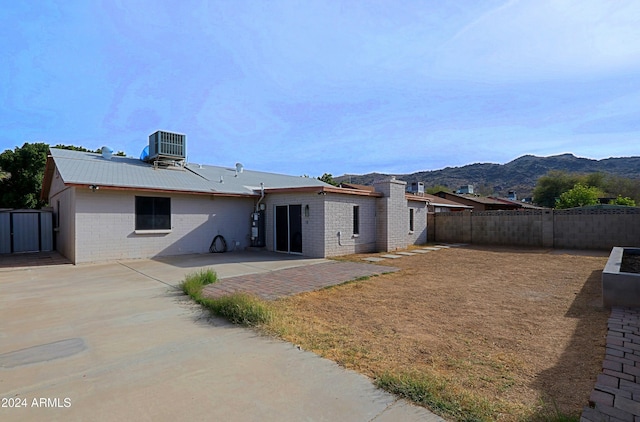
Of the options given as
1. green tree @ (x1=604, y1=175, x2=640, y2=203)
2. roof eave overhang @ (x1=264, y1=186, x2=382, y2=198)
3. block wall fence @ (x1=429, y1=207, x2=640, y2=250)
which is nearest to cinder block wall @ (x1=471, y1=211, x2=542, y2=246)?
block wall fence @ (x1=429, y1=207, x2=640, y2=250)

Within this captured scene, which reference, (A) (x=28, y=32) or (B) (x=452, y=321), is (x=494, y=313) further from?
(A) (x=28, y=32)

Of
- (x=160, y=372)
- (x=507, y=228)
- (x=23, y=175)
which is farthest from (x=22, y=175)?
(x=507, y=228)

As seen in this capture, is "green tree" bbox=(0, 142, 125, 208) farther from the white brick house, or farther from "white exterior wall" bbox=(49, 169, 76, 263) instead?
"white exterior wall" bbox=(49, 169, 76, 263)

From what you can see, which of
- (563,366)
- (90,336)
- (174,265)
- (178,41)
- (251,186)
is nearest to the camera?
(563,366)

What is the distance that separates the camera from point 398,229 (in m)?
14.5

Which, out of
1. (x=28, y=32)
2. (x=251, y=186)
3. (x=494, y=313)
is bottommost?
(x=494, y=313)

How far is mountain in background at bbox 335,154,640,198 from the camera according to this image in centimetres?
7912

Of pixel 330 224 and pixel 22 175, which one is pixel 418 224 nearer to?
pixel 330 224

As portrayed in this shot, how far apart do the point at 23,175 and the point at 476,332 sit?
29148mm

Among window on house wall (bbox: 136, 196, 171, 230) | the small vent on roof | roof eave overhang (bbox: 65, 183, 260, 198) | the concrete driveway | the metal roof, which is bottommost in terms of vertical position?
the concrete driveway

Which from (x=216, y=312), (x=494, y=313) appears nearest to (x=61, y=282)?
(x=216, y=312)

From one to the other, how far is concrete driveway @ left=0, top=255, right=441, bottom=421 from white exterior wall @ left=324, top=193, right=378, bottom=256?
696 cm

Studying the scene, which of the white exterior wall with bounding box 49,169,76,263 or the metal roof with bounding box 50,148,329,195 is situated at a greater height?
the metal roof with bounding box 50,148,329,195

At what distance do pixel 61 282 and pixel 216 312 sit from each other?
5.15 m
